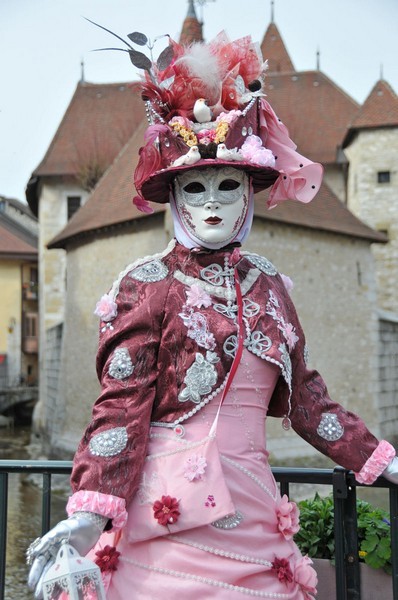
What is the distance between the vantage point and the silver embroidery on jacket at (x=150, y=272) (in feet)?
7.80

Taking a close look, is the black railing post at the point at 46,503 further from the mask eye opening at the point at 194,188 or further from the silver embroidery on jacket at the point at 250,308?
the mask eye opening at the point at 194,188

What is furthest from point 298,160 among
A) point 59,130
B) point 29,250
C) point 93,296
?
point 29,250

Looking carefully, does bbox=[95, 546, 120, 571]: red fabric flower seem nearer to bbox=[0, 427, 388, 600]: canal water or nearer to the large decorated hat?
the large decorated hat

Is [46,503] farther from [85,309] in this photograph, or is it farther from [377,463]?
[85,309]

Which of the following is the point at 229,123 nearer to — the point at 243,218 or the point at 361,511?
the point at 243,218

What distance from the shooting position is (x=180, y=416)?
226 cm

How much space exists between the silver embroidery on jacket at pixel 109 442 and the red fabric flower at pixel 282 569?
513 mm

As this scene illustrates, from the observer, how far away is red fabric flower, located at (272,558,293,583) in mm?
2180

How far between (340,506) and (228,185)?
1.05m

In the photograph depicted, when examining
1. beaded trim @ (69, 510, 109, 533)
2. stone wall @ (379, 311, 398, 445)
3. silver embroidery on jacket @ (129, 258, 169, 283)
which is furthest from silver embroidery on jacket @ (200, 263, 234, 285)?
stone wall @ (379, 311, 398, 445)

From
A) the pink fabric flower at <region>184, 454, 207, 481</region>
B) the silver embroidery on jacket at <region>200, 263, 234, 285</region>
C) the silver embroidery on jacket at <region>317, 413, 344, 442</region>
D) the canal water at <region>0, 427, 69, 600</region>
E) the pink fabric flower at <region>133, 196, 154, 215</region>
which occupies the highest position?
the pink fabric flower at <region>133, 196, 154, 215</region>

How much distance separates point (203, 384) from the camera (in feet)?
7.43

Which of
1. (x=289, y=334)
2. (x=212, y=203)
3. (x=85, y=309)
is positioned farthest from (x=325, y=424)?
(x=85, y=309)

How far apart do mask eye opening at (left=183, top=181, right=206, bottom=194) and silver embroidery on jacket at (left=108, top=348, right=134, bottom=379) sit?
0.55 metres
